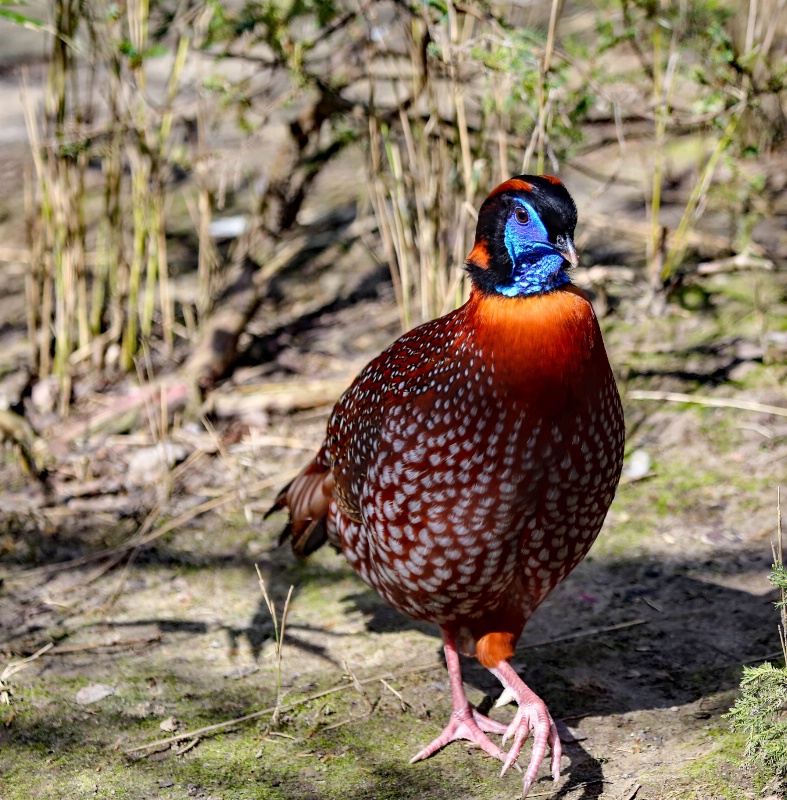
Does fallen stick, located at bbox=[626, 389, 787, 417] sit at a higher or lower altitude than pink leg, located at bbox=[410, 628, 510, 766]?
higher

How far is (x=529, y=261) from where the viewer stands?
247cm

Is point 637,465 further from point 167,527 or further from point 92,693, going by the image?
point 92,693

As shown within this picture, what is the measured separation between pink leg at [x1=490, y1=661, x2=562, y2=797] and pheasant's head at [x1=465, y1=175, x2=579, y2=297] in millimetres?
1071

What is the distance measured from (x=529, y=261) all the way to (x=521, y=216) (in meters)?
0.11

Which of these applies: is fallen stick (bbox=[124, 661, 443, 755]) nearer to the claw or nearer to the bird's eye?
the claw

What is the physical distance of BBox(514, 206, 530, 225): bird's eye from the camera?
244 centimetres

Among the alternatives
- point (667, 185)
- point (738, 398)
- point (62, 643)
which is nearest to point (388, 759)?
point (62, 643)

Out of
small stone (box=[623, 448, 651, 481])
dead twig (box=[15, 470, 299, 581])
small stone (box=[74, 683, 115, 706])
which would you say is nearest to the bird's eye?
small stone (box=[74, 683, 115, 706])

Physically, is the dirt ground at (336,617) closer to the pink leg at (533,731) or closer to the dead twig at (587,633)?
the dead twig at (587,633)

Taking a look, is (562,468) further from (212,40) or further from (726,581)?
(212,40)

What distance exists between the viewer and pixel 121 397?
4820 mm

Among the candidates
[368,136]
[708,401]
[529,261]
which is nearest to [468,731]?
[529,261]

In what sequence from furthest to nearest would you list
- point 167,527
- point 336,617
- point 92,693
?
1. point 167,527
2. point 336,617
3. point 92,693

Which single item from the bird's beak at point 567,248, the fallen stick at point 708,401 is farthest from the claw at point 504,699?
the fallen stick at point 708,401
